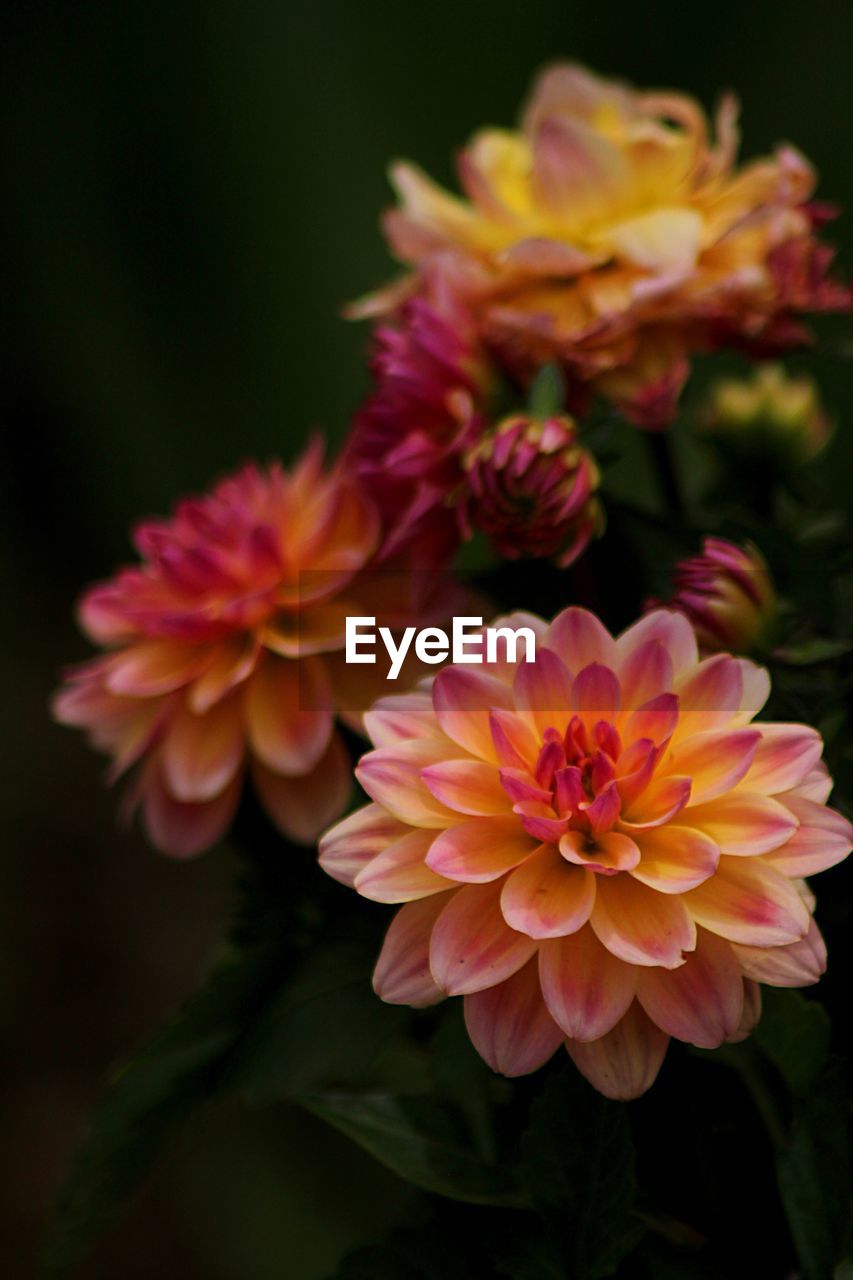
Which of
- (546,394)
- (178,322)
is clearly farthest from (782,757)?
(178,322)

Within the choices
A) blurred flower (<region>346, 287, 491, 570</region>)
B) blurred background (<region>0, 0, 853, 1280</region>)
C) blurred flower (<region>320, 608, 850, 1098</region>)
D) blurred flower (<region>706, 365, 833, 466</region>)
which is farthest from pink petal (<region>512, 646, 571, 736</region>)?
blurred background (<region>0, 0, 853, 1280</region>)

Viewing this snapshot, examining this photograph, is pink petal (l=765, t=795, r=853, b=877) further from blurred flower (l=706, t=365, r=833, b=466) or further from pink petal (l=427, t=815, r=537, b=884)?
blurred flower (l=706, t=365, r=833, b=466)

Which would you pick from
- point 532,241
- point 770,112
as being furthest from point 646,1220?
point 770,112

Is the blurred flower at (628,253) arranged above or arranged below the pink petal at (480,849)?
above

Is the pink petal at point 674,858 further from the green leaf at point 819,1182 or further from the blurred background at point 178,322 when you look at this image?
the blurred background at point 178,322

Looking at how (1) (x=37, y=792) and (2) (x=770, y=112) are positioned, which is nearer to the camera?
(2) (x=770, y=112)

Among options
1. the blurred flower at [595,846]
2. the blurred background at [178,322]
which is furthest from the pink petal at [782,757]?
the blurred background at [178,322]

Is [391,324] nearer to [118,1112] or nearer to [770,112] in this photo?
[118,1112]
